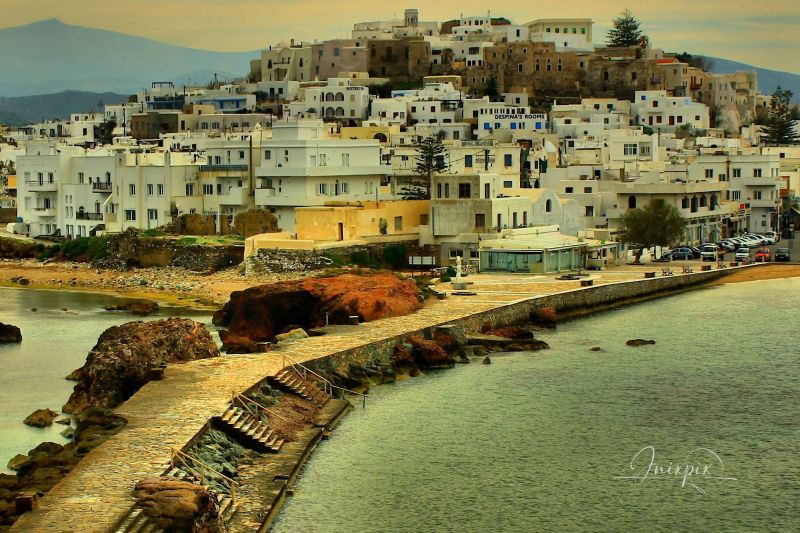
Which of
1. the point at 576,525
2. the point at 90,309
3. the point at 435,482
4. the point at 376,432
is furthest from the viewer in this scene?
the point at 90,309

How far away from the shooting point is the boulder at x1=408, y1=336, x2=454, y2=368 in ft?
105

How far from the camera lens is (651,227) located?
5156 cm

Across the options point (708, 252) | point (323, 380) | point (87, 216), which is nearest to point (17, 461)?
point (323, 380)

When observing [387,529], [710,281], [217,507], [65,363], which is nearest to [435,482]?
[387,529]

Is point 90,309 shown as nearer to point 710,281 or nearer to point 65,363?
point 65,363

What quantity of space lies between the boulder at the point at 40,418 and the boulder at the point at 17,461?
2.53 metres

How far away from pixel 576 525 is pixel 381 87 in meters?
71.9

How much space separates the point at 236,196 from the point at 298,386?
98.1 feet

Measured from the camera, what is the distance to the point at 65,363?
3319cm

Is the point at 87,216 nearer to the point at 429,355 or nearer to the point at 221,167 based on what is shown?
the point at 221,167

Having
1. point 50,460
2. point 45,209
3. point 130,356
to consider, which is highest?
point 45,209

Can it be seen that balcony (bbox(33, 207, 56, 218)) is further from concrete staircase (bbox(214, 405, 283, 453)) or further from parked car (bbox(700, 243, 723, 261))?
concrete staircase (bbox(214, 405, 283, 453))

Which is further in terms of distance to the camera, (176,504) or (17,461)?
(17,461)

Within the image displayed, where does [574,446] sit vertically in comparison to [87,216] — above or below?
below
